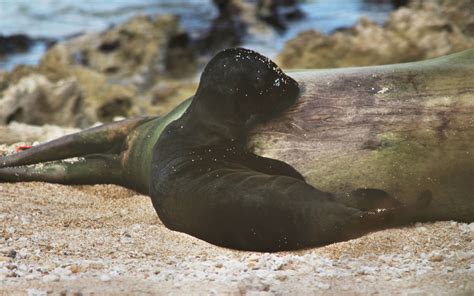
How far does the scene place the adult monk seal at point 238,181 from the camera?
307cm

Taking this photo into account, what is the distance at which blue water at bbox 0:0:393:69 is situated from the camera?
10531mm

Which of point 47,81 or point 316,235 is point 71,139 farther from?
point 47,81

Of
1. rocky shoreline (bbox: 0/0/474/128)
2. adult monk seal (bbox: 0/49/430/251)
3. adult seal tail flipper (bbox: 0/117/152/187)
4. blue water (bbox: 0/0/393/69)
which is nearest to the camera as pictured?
adult monk seal (bbox: 0/49/430/251)

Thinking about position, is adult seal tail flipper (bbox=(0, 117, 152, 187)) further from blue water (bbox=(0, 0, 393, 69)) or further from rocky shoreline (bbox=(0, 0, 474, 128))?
blue water (bbox=(0, 0, 393, 69))

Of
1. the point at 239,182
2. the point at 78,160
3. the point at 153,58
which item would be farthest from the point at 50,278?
the point at 153,58

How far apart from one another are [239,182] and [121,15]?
355 inches

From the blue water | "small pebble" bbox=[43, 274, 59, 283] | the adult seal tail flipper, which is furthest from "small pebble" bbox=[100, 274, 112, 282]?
the blue water

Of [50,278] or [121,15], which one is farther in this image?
[121,15]

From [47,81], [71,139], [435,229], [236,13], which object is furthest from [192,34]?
[435,229]

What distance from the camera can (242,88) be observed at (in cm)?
350

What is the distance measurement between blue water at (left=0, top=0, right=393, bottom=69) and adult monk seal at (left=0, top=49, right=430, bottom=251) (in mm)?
6029

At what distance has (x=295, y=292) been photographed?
2533 mm

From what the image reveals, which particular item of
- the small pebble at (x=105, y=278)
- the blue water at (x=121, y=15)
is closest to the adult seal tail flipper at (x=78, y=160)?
the small pebble at (x=105, y=278)

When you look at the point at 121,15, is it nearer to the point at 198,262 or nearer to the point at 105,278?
the point at 198,262
